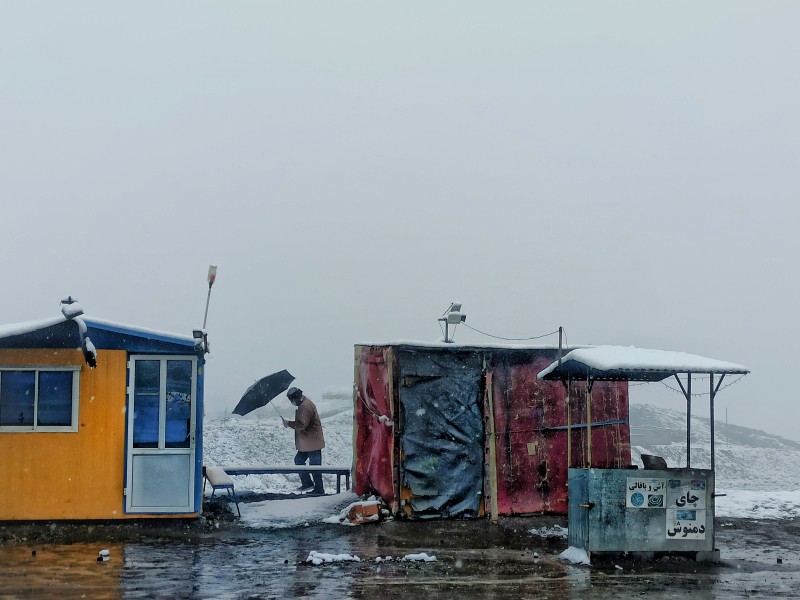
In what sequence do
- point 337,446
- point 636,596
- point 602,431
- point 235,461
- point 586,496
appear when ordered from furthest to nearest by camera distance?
point 337,446 → point 235,461 → point 602,431 → point 586,496 → point 636,596

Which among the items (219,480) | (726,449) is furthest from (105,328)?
(726,449)

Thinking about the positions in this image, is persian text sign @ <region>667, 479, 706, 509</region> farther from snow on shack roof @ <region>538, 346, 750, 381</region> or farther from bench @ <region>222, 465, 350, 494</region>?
bench @ <region>222, 465, 350, 494</region>

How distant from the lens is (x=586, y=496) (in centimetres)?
1161

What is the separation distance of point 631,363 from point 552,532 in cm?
357

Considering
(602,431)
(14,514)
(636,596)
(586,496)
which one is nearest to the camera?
(636,596)

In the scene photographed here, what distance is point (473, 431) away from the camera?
14.3 meters

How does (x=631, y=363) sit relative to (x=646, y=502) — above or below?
above

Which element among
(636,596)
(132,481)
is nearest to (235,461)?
(132,481)

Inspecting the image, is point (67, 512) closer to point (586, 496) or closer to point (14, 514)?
point (14, 514)

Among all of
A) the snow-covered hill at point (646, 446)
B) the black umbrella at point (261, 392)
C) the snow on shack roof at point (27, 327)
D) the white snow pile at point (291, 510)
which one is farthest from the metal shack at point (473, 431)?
the snow-covered hill at point (646, 446)

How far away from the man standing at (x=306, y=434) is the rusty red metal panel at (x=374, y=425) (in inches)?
36.0

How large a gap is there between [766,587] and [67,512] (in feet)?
30.0

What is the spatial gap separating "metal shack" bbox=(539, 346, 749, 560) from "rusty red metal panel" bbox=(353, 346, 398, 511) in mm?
3232

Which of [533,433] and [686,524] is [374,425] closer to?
[533,433]
